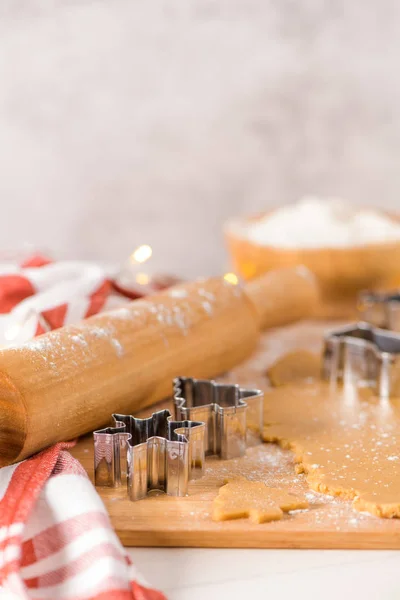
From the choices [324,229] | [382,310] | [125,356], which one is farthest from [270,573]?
[324,229]

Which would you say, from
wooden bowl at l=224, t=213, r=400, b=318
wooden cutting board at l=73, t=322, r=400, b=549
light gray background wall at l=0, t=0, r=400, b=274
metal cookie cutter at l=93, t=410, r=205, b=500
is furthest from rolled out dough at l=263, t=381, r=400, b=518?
light gray background wall at l=0, t=0, r=400, b=274

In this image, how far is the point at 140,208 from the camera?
1.73 m

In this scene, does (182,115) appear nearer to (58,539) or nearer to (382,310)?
(382,310)

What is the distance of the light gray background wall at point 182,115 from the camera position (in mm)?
1642

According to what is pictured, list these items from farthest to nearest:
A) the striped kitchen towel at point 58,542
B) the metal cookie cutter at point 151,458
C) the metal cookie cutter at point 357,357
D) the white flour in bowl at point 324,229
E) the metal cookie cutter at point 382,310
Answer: the white flour in bowl at point 324,229
the metal cookie cutter at point 382,310
the metal cookie cutter at point 357,357
the metal cookie cutter at point 151,458
the striped kitchen towel at point 58,542

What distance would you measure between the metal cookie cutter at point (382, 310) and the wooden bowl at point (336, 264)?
0.09m

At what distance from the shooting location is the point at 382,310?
4.18ft

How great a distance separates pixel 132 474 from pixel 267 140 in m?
1.12

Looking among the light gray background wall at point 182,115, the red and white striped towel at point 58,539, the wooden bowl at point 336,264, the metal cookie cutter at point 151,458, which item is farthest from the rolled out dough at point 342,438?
the light gray background wall at point 182,115

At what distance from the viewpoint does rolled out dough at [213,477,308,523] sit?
2.28ft

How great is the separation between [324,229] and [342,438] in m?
0.59

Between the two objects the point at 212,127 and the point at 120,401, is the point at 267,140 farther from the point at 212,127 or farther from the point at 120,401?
the point at 120,401

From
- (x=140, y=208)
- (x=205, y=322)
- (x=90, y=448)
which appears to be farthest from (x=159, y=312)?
(x=140, y=208)

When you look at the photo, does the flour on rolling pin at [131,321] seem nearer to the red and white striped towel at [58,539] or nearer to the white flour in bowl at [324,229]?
the red and white striped towel at [58,539]
